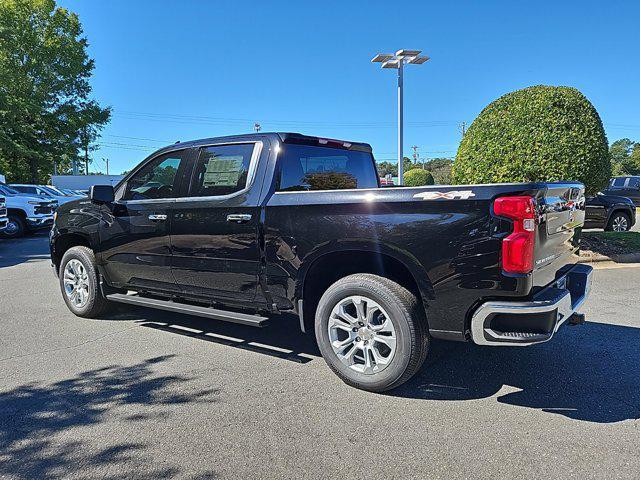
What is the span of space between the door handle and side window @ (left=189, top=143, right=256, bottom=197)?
0.23 m

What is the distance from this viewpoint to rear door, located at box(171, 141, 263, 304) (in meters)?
3.92

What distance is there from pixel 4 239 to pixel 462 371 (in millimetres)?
15766

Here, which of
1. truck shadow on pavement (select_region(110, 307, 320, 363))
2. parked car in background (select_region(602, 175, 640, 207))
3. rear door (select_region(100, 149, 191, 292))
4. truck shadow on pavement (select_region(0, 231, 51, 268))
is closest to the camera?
truck shadow on pavement (select_region(110, 307, 320, 363))

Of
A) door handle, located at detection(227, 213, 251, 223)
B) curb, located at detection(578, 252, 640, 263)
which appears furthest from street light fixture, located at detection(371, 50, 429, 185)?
door handle, located at detection(227, 213, 251, 223)

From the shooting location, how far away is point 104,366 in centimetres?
398

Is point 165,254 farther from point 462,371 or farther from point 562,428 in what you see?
point 562,428

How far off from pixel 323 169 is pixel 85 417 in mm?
2767

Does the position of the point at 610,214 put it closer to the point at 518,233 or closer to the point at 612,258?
the point at 612,258

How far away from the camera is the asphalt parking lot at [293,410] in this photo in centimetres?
255

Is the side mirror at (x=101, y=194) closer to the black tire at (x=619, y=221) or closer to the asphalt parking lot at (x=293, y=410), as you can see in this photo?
the asphalt parking lot at (x=293, y=410)

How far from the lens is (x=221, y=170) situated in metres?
4.23

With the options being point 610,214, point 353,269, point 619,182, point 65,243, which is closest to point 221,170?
point 353,269

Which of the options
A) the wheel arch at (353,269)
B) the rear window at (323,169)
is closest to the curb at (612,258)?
the rear window at (323,169)

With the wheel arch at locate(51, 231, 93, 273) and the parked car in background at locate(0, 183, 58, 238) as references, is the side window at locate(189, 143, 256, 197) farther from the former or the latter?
the parked car in background at locate(0, 183, 58, 238)
